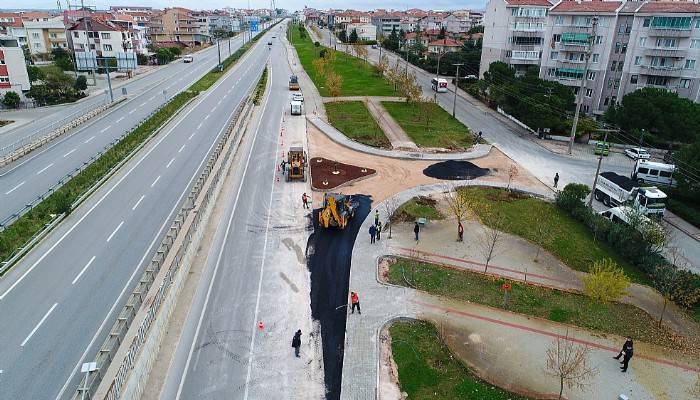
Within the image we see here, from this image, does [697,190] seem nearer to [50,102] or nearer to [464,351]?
[464,351]

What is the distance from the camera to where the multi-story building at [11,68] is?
54.2m

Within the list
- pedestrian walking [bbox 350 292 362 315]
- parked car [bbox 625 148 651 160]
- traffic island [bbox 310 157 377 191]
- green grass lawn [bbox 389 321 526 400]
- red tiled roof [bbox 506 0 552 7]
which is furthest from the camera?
red tiled roof [bbox 506 0 552 7]

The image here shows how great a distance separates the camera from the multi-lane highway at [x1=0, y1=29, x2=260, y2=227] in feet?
99.9

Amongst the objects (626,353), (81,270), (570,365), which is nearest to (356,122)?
(81,270)

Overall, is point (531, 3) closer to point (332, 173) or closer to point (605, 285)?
point (332, 173)

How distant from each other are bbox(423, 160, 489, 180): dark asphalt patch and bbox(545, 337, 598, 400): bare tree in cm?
1928

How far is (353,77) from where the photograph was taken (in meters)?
81.2

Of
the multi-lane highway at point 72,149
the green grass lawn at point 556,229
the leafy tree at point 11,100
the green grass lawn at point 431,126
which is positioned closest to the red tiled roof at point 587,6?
the green grass lawn at point 431,126

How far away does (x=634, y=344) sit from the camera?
700 inches

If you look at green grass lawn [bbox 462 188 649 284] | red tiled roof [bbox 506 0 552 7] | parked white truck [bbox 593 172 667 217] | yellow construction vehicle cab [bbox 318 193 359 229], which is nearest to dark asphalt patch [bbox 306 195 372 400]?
yellow construction vehicle cab [bbox 318 193 359 229]

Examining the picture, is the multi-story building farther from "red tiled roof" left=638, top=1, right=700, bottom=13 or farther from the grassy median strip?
"red tiled roof" left=638, top=1, right=700, bottom=13

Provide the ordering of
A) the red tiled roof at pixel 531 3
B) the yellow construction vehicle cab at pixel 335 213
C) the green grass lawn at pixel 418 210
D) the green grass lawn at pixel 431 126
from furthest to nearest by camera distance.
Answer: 1. the red tiled roof at pixel 531 3
2. the green grass lawn at pixel 431 126
3. the green grass lawn at pixel 418 210
4. the yellow construction vehicle cab at pixel 335 213

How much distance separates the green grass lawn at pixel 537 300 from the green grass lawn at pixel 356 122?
846 inches

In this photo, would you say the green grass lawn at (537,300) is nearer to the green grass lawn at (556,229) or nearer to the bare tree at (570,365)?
the bare tree at (570,365)
